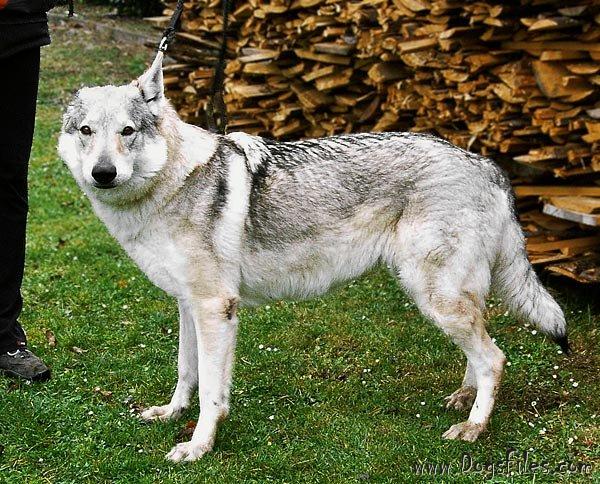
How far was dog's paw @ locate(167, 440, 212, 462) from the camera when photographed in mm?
3889

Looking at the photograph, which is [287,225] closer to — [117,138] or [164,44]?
[117,138]

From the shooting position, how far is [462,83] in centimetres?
636

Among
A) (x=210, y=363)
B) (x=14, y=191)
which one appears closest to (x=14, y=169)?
(x=14, y=191)

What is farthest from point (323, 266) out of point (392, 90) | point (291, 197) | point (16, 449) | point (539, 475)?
point (392, 90)

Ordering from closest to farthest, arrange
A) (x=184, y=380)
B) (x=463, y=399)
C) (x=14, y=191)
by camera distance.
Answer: (x=184, y=380) < (x=463, y=399) < (x=14, y=191)

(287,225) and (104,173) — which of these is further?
(287,225)

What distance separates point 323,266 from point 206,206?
0.70 metres

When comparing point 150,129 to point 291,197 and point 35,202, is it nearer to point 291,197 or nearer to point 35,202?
point 291,197

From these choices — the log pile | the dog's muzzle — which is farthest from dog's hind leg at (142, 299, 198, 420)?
the log pile

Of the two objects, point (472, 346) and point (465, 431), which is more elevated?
point (472, 346)

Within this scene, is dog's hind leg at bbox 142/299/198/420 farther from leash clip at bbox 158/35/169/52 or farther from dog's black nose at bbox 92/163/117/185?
leash clip at bbox 158/35/169/52

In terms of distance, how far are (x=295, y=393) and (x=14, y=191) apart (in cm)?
197

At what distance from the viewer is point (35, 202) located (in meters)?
8.59

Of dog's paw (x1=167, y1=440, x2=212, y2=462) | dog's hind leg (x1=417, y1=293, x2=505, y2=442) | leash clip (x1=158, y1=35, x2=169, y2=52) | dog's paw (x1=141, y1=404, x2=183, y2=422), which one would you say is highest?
leash clip (x1=158, y1=35, x2=169, y2=52)
